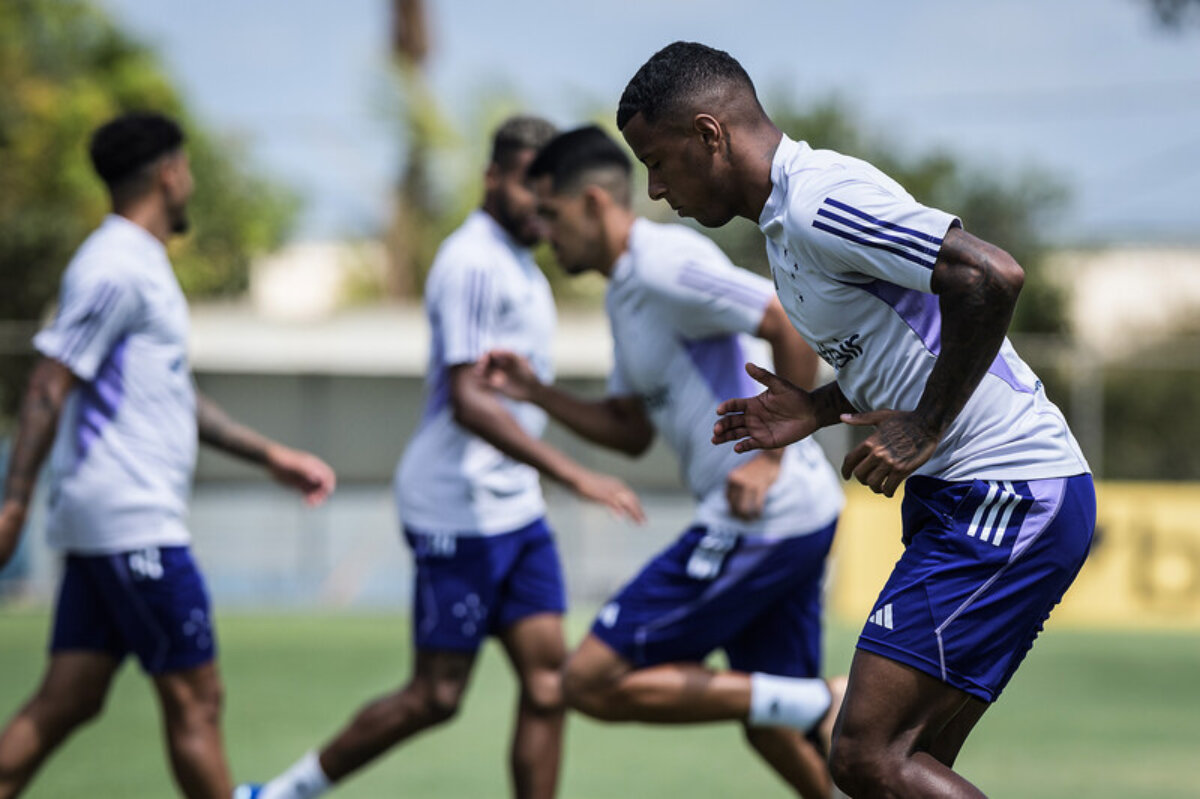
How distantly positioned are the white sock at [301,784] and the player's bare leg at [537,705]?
2.32 feet

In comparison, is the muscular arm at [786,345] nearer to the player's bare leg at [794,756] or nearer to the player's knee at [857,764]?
the player's bare leg at [794,756]

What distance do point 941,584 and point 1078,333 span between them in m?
30.2

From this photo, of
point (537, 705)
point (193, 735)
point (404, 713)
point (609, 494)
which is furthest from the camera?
point (537, 705)

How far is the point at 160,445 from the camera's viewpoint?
16.6ft

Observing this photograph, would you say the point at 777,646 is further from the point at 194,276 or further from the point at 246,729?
the point at 194,276

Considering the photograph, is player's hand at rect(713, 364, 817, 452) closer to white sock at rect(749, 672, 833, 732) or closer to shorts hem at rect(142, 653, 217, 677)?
white sock at rect(749, 672, 833, 732)

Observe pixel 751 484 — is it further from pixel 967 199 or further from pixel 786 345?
pixel 967 199

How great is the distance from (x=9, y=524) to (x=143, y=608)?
50 centimetres

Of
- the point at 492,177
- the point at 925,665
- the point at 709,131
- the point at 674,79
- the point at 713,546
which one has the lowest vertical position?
the point at 713,546

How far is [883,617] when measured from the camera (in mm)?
3355

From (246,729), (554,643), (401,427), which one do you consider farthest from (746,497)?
(401,427)

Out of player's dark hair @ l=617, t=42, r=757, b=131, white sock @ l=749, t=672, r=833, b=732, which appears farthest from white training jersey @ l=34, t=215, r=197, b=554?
player's dark hair @ l=617, t=42, r=757, b=131

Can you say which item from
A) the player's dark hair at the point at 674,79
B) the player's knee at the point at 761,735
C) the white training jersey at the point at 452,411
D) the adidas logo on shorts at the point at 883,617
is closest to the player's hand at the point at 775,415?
the adidas logo on shorts at the point at 883,617

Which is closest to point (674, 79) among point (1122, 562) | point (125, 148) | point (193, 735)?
point (125, 148)
